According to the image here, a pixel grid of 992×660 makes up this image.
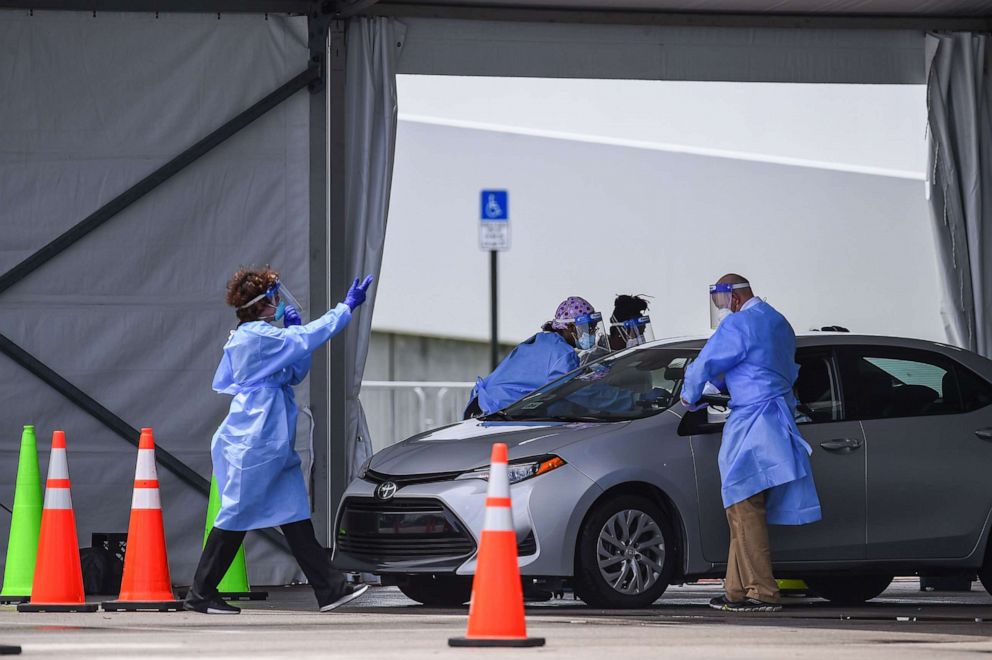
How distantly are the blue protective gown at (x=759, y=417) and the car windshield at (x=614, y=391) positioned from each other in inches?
20.5

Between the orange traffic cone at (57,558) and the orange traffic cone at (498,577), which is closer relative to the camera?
the orange traffic cone at (498,577)

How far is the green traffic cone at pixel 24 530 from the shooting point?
11414 millimetres

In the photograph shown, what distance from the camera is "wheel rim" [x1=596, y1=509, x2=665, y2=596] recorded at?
10516 mm

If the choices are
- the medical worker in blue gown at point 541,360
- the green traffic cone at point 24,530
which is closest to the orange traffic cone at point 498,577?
the green traffic cone at point 24,530

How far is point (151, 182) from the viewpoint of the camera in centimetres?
1357

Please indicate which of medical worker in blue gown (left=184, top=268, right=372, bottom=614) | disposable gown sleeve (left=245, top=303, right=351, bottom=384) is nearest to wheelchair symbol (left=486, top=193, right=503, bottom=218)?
medical worker in blue gown (left=184, top=268, right=372, bottom=614)

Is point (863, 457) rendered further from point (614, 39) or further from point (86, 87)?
point (86, 87)

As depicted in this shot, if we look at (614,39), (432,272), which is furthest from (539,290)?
(614,39)

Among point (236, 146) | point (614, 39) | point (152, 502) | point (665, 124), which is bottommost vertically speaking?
point (152, 502)

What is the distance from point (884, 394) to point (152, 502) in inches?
167

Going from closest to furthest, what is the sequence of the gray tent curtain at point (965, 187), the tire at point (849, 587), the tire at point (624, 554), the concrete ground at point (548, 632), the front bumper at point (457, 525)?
1. the concrete ground at point (548, 632)
2. the front bumper at point (457, 525)
3. the tire at point (624, 554)
4. the tire at point (849, 587)
5. the gray tent curtain at point (965, 187)

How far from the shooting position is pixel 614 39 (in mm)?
14609

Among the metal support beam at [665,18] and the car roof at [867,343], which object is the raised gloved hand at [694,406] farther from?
the metal support beam at [665,18]

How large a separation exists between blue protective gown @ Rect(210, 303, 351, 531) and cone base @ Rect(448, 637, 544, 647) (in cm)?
279
